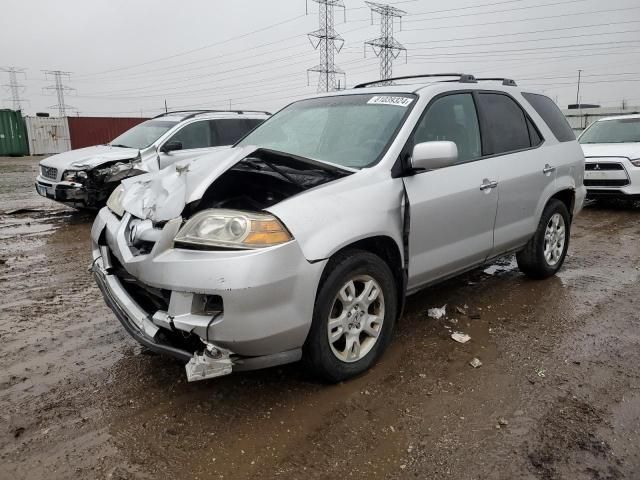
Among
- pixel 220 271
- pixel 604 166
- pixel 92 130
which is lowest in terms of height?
pixel 604 166

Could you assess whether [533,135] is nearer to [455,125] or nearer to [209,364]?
[455,125]

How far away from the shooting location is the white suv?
8828mm

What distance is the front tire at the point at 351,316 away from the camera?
2.79 meters

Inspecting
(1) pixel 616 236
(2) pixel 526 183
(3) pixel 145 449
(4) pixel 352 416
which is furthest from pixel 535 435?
(1) pixel 616 236

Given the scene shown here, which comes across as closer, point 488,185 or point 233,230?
point 233,230

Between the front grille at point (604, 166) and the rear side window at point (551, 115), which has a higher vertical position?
the rear side window at point (551, 115)

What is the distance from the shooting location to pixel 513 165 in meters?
4.23

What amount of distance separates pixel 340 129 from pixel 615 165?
7.25m

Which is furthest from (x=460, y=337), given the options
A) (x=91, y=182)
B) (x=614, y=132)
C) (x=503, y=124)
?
(x=614, y=132)

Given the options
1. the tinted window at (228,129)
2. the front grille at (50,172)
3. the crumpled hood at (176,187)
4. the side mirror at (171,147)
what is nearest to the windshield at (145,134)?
the side mirror at (171,147)

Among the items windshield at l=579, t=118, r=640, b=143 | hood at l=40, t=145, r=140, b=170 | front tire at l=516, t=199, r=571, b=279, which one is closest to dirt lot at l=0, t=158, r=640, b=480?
front tire at l=516, t=199, r=571, b=279

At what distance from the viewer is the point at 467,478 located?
7.56ft

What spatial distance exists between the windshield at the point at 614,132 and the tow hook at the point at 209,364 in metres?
9.89

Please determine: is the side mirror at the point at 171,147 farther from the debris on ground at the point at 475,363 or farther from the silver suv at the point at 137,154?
the debris on ground at the point at 475,363
